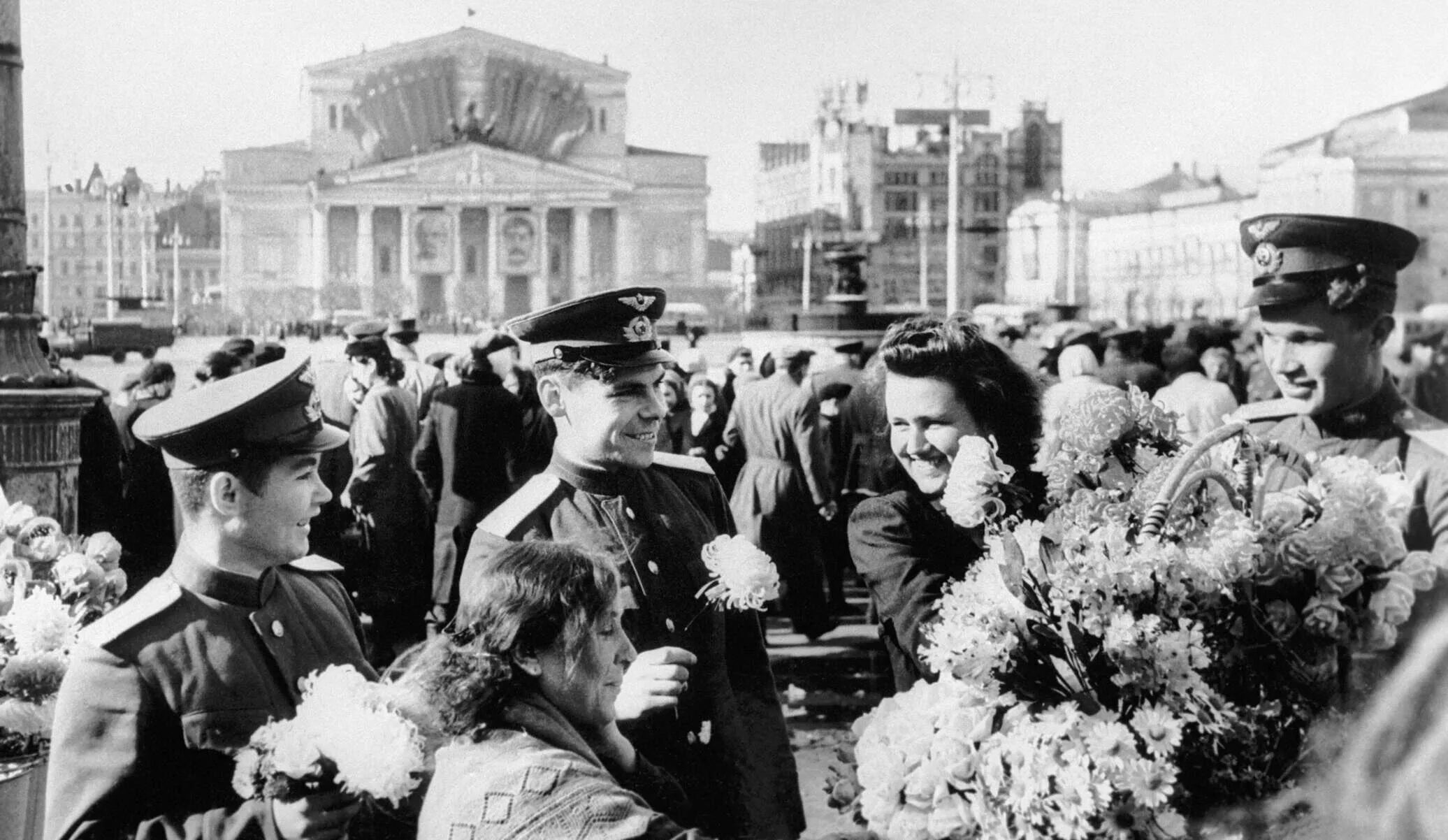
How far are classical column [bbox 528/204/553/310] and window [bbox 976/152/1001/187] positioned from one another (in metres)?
30.7

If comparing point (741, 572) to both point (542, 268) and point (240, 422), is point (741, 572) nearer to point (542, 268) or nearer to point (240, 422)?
point (240, 422)

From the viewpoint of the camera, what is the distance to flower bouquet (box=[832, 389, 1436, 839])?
6.86ft

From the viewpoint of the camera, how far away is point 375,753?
2.16 meters

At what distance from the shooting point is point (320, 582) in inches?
125

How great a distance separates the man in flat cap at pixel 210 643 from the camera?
8.43ft

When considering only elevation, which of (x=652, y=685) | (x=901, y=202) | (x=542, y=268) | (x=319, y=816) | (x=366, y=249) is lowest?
(x=319, y=816)

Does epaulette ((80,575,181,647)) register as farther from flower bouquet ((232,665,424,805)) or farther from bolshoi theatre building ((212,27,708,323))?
bolshoi theatre building ((212,27,708,323))

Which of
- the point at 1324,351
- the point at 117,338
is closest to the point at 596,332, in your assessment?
the point at 1324,351

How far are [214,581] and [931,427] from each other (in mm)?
1350

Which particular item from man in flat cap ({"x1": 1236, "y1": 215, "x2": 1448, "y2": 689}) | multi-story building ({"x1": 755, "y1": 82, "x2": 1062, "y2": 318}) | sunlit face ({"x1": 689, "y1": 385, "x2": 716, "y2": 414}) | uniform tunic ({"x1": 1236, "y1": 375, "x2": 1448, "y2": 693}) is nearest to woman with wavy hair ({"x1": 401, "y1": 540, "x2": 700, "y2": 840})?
uniform tunic ({"x1": 1236, "y1": 375, "x2": 1448, "y2": 693})

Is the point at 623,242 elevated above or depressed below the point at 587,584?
above

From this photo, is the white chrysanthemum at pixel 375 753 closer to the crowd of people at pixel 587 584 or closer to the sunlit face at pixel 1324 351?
the crowd of people at pixel 587 584

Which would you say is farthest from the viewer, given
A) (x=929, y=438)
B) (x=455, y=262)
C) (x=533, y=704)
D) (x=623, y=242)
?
(x=623, y=242)

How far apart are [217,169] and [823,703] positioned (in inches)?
3003
